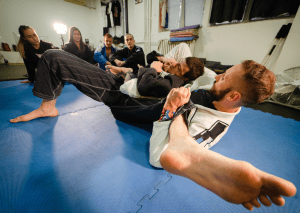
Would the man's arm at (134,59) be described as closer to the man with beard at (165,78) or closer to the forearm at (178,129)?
the man with beard at (165,78)

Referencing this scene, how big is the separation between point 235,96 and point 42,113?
6.26 feet

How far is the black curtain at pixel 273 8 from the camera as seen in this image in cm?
228

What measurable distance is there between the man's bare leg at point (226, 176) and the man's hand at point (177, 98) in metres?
0.22

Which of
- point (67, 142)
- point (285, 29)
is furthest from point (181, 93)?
point (285, 29)

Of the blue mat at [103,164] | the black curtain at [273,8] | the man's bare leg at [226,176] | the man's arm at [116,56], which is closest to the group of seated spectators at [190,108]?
the man's bare leg at [226,176]

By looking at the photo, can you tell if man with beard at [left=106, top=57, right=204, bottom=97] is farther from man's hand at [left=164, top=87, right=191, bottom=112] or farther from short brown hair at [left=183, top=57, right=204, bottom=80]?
man's hand at [left=164, top=87, right=191, bottom=112]

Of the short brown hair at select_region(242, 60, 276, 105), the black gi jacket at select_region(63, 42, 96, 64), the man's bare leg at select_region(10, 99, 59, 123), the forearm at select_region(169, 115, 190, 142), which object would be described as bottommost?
the man's bare leg at select_region(10, 99, 59, 123)

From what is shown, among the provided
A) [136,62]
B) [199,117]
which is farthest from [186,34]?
[199,117]

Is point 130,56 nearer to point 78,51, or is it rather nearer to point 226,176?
point 78,51

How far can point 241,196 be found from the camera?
16.5 inches

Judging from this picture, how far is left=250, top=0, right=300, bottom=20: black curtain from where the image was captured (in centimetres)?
228

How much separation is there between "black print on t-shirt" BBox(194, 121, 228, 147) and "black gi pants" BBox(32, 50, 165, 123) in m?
0.39

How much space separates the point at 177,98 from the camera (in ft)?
2.26

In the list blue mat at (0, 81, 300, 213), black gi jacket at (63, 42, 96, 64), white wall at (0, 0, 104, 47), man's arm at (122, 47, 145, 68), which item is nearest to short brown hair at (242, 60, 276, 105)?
blue mat at (0, 81, 300, 213)
